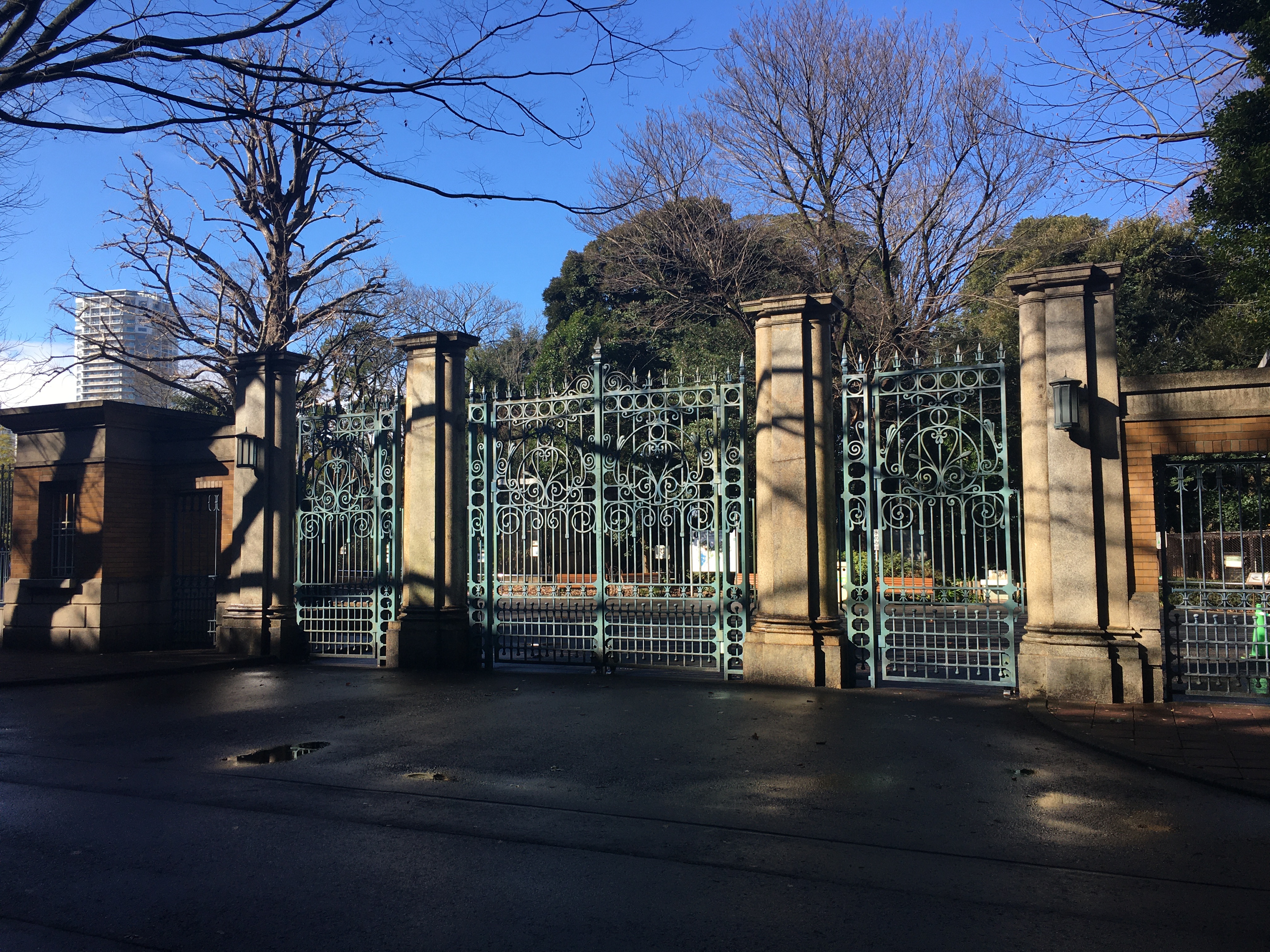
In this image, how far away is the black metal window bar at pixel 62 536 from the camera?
46.7 ft

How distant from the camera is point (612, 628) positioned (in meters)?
10.8

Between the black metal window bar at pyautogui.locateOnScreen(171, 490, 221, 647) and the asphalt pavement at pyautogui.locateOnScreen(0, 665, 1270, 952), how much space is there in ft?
19.9

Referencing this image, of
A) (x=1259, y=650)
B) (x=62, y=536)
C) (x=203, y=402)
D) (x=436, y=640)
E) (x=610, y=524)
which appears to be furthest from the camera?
(x=203, y=402)

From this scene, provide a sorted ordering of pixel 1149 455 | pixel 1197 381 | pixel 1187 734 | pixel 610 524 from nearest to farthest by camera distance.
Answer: pixel 1187 734, pixel 1197 381, pixel 1149 455, pixel 610 524

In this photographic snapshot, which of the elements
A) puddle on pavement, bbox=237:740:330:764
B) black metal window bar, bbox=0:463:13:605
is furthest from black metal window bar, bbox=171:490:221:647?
puddle on pavement, bbox=237:740:330:764

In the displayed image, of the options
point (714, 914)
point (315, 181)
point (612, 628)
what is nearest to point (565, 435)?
point (612, 628)

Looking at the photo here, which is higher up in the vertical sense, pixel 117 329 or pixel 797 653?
pixel 117 329

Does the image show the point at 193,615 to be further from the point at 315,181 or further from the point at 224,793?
the point at 315,181

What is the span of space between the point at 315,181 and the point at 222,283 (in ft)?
12.1

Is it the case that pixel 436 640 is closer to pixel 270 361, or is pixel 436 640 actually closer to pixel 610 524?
pixel 610 524

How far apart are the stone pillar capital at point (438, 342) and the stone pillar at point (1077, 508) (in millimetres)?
6448

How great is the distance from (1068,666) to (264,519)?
10002 mm

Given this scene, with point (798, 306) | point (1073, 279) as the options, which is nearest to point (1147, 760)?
point (1073, 279)

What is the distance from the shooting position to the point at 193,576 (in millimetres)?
14328
